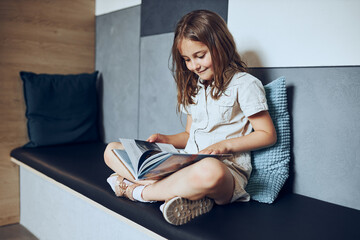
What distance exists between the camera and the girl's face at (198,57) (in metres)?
1.25

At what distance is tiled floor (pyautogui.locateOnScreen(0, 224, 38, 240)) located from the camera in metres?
1.84

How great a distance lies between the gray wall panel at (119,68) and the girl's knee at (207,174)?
1.12 m

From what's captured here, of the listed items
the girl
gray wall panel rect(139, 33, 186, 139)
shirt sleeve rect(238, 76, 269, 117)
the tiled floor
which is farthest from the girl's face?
the tiled floor

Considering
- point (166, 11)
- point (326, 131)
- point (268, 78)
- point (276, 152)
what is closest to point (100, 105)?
point (166, 11)

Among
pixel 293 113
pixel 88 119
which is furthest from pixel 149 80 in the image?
pixel 293 113

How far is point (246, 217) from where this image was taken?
1.01 meters

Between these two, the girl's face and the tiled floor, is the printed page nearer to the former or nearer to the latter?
the girl's face

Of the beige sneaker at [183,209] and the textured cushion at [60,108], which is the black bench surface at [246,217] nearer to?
the beige sneaker at [183,209]

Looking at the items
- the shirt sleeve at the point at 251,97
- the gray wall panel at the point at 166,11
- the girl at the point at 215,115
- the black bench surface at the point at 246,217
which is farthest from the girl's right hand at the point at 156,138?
the gray wall panel at the point at 166,11

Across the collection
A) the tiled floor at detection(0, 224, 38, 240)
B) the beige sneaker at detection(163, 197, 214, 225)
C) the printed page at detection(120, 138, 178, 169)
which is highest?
the printed page at detection(120, 138, 178, 169)

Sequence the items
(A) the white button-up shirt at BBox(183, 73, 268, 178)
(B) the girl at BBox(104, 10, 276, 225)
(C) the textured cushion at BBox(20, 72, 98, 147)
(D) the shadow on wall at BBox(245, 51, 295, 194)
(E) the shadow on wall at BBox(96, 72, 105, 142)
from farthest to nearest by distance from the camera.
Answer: (E) the shadow on wall at BBox(96, 72, 105, 142) → (C) the textured cushion at BBox(20, 72, 98, 147) → (D) the shadow on wall at BBox(245, 51, 295, 194) → (A) the white button-up shirt at BBox(183, 73, 268, 178) → (B) the girl at BBox(104, 10, 276, 225)

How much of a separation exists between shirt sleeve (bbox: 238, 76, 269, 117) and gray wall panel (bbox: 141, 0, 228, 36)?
45cm

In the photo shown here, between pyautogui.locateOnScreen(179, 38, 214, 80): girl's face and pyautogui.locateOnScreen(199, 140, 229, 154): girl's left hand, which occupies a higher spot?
pyautogui.locateOnScreen(179, 38, 214, 80): girl's face

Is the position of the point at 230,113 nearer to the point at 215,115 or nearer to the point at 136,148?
the point at 215,115
